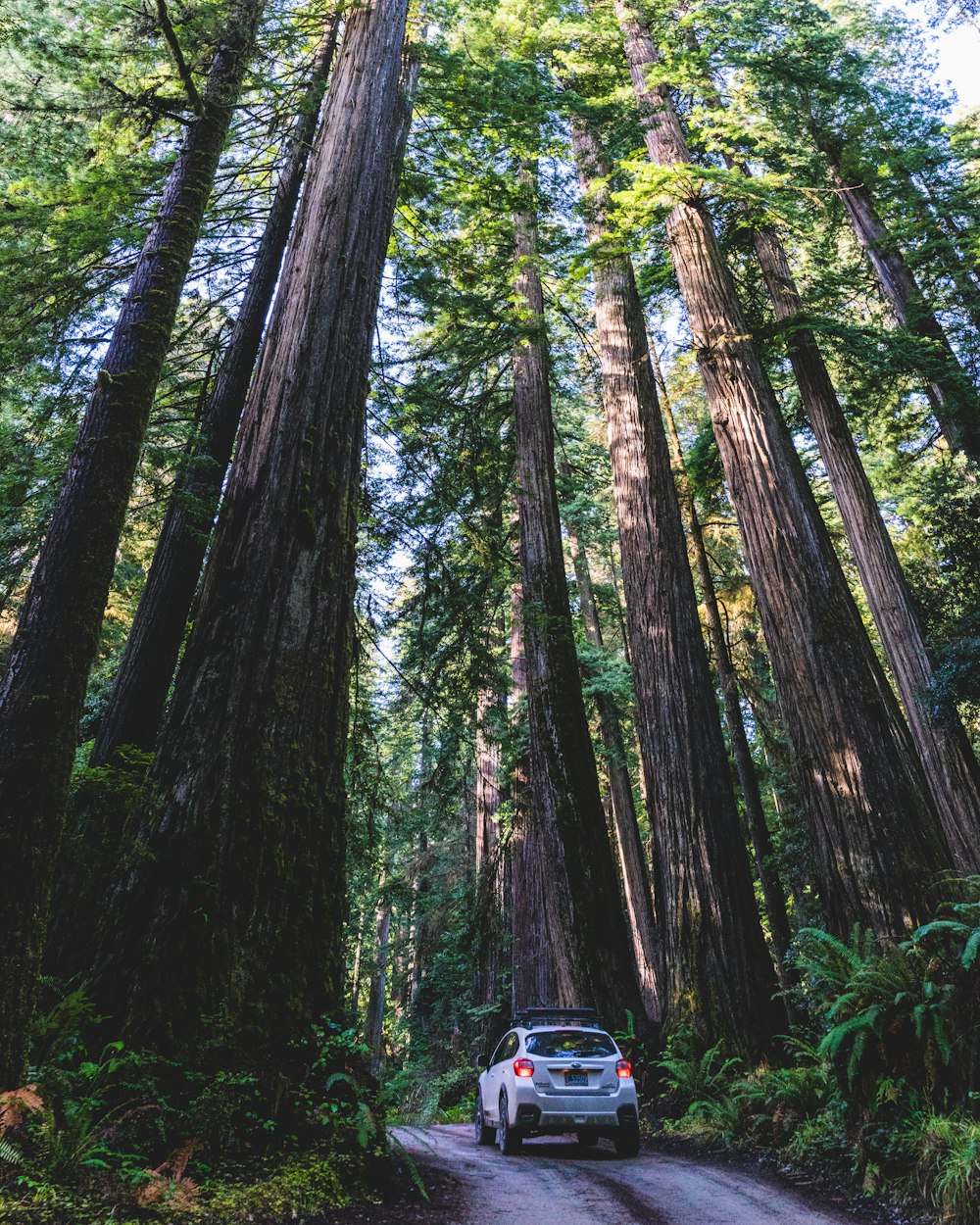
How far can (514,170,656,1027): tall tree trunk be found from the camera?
348 inches

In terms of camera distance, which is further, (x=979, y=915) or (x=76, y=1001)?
(x=979, y=915)

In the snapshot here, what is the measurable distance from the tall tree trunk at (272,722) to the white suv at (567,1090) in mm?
4128

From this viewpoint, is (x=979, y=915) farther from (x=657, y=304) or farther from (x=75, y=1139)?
(x=657, y=304)

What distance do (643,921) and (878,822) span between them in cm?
1376

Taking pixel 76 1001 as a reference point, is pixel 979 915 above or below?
above

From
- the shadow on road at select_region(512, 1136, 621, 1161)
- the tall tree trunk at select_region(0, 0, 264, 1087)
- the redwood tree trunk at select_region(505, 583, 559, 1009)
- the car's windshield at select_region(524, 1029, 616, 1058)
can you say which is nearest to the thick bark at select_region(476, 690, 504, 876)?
the redwood tree trunk at select_region(505, 583, 559, 1009)

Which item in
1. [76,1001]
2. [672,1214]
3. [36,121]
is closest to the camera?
[76,1001]

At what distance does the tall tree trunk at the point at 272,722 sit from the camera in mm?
3328

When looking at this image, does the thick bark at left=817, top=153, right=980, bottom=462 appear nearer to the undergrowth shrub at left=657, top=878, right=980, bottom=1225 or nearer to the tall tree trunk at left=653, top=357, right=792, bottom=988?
the tall tree trunk at left=653, top=357, right=792, bottom=988

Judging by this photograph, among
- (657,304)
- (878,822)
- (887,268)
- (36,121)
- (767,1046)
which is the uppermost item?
(887,268)

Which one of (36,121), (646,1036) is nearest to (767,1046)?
(646,1036)

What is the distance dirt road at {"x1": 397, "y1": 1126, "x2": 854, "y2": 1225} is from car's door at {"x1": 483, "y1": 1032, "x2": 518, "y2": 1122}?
1076 millimetres

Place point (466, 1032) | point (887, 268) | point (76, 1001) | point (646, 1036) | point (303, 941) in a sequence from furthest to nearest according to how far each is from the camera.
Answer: point (466, 1032) < point (887, 268) < point (646, 1036) < point (303, 941) < point (76, 1001)

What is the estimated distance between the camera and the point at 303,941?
12.1 ft
